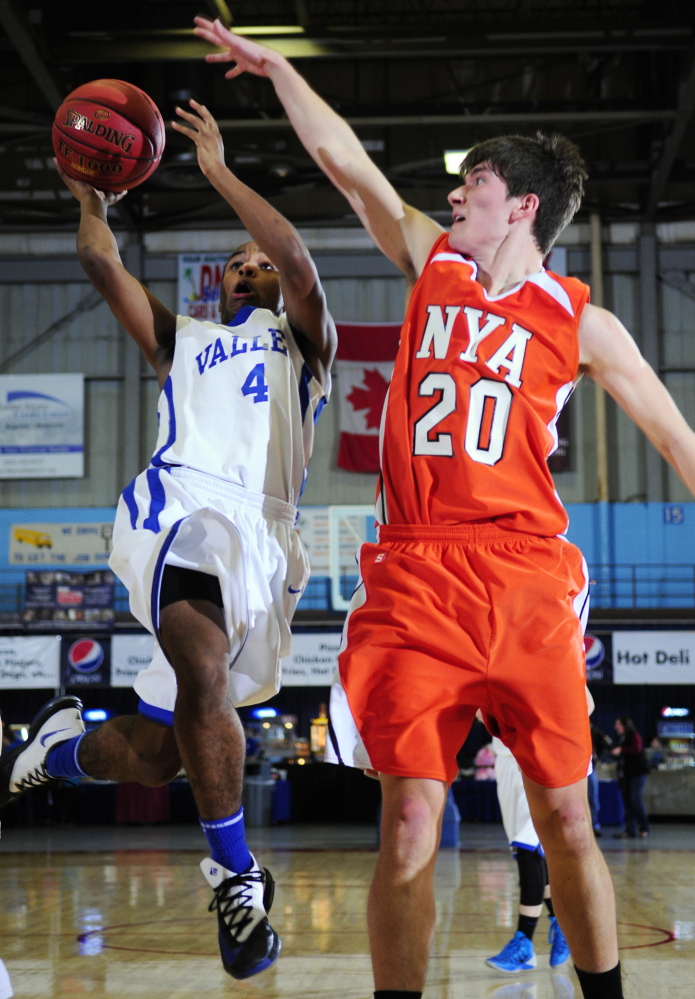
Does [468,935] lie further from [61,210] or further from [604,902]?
[61,210]

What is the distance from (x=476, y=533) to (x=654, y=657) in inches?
558

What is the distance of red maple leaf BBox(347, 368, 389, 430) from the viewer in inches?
731

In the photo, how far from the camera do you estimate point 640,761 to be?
1384 cm

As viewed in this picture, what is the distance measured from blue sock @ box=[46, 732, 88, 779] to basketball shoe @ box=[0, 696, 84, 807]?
0.03 metres

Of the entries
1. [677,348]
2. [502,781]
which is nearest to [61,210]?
[677,348]

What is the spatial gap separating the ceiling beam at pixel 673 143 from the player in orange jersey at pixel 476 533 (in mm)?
13582

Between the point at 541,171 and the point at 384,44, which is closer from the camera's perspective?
the point at 541,171

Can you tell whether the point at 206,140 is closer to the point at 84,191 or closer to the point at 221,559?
the point at 84,191

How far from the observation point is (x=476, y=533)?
2568 mm

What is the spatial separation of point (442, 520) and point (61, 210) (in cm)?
1822

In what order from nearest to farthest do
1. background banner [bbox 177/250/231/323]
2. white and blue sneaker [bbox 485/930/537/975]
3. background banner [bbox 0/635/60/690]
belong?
1. white and blue sneaker [bbox 485/930/537/975]
2. background banner [bbox 0/635/60/690]
3. background banner [bbox 177/250/231/323]

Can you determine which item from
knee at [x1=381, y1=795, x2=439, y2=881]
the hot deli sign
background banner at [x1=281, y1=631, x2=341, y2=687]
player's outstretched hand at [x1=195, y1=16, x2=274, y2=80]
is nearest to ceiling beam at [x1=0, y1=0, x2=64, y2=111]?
background banner at [x1=281, y1=631, x2=341, y2=687]

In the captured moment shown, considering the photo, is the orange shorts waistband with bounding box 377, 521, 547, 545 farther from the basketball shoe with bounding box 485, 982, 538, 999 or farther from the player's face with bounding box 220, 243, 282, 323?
the basketball shoe with bounding box 485, 982, 538, 999

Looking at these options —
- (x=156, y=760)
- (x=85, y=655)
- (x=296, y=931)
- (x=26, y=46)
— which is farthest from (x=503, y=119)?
(x=156, y=760)
